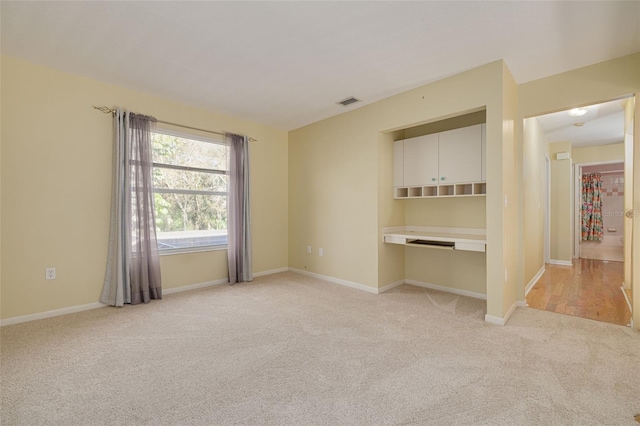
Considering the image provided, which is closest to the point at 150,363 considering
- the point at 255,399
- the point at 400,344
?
the point at 255,399

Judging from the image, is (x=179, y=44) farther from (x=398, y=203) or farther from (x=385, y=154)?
(x=398, y=203)

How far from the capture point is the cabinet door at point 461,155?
3353mm

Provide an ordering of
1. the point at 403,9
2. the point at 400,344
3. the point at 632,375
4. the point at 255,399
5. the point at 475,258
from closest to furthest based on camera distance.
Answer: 1. the point at 255,399
2. the point at 632,375
3. the point at 403,9
4. the point at 400,344
5. the point at 475,258

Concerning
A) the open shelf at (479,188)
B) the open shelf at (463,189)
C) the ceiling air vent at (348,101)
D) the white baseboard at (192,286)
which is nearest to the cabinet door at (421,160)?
the open shelf at (463,189)

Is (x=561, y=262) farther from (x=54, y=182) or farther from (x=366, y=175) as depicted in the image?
(x=54, y=182)

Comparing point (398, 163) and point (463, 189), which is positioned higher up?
point (398, 163)

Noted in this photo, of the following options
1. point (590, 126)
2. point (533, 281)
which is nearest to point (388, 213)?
point (533, 281)

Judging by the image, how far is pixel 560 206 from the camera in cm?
593

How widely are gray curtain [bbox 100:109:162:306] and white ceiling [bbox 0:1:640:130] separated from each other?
0.50 metres

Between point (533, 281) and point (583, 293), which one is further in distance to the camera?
point (533, 281)

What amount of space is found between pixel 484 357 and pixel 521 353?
33cm

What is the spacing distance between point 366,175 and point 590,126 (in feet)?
13.1

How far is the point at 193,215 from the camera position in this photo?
13.7 feet

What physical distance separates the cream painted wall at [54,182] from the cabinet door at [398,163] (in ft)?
10.5
